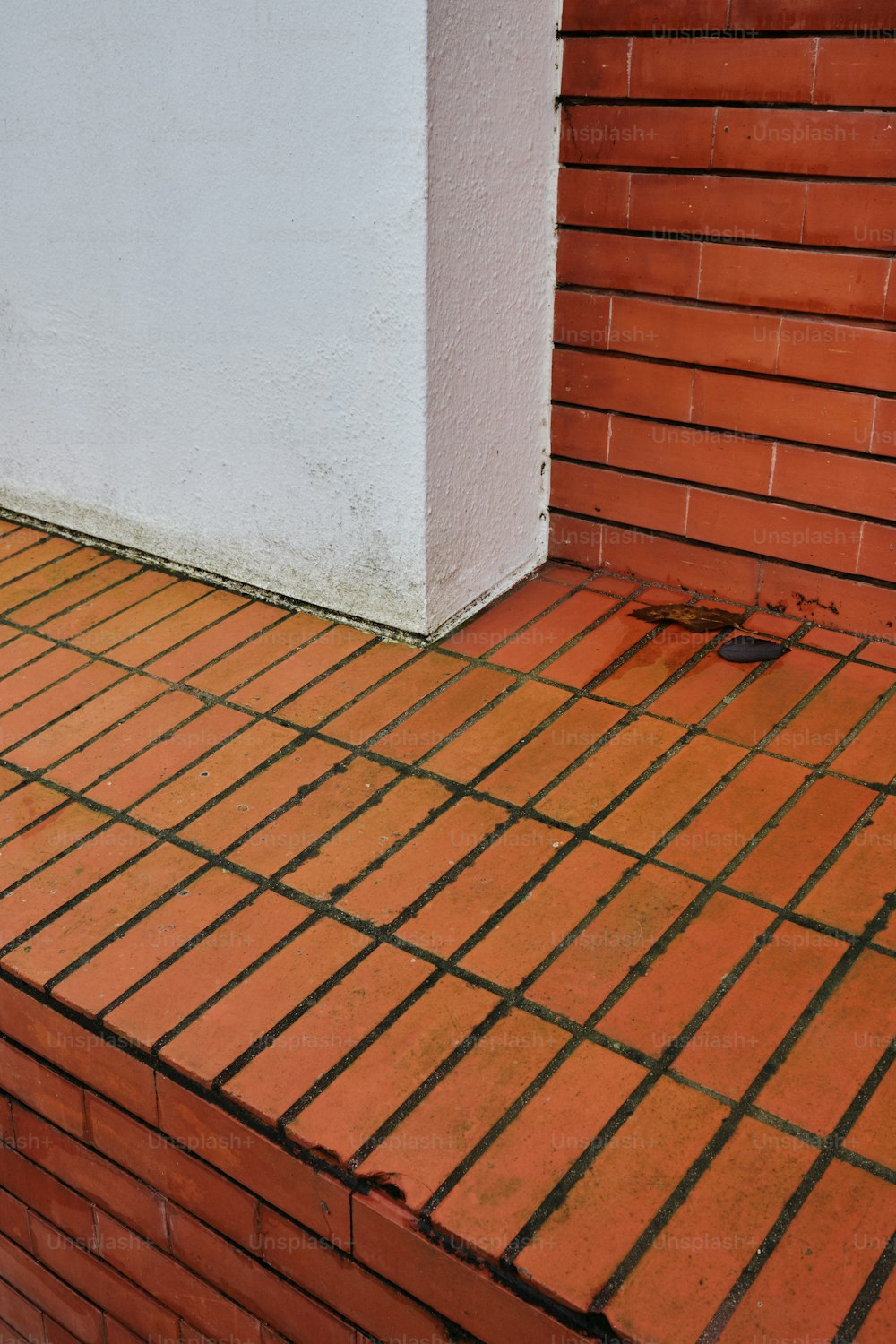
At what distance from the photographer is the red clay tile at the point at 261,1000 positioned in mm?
2117

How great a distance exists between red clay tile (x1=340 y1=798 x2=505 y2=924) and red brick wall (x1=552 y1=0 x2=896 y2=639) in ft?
3.93

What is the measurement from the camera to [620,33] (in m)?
3.08

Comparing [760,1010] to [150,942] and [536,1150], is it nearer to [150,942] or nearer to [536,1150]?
[536,1150]

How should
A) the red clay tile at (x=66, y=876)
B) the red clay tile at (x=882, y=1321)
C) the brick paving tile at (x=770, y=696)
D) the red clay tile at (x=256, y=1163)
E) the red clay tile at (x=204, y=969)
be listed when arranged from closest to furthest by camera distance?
the red clay tile at (x=882, y=1321) → the red clay tile at (x=256, y=1163) → the red clay tile at (x=204, y=969) → the red clay tile at (x=66, y=876) → the brick paving tile at (x=770, y=696)

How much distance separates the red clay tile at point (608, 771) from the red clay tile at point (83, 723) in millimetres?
1130

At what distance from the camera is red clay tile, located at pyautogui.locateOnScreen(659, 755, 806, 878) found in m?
2.55

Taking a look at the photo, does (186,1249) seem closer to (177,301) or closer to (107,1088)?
(107,1088)

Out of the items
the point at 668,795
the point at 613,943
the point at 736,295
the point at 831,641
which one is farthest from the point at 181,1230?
the point at 736,295

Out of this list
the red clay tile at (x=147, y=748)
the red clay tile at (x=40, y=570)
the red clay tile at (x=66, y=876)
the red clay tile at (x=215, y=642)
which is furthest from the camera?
the red clay tile at (x=40, y=570)

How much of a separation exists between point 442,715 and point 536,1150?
1.32m

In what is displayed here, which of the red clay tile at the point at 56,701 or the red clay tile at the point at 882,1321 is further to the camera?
the red clay tile at the point at 56,701

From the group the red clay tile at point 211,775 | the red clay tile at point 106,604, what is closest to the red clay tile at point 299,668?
the red clay tile at point 211,775

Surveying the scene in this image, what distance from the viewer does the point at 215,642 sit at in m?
3.44

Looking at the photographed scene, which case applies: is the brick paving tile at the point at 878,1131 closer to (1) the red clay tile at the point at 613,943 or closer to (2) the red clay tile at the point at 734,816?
(1) the red clay tile at the point at 613,943
